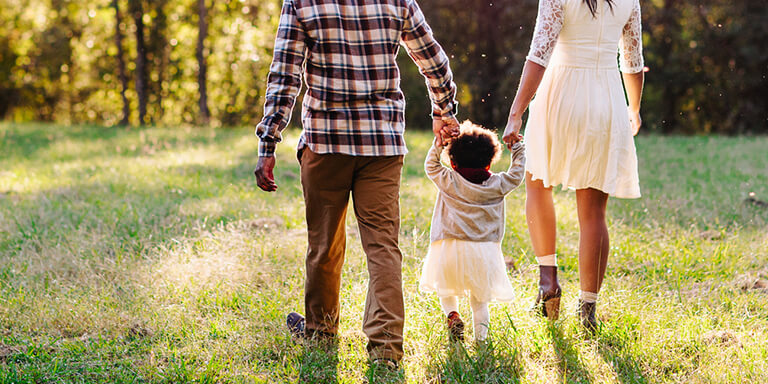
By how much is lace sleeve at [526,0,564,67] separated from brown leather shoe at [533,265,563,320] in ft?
3.62

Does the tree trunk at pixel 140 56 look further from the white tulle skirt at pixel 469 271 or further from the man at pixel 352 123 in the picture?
the white tulle skirt at pixel 469 271

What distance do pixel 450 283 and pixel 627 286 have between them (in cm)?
141

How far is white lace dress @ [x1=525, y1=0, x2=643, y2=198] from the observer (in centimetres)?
342

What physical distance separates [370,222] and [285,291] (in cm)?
113

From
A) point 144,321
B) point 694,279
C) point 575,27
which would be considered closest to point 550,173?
point 575,27

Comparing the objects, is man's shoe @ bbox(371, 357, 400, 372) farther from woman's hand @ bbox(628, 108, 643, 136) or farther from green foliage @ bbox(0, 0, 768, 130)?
green foliage @ bbox(0, 0, 768, 130)

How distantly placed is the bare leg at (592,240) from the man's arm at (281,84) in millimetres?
1576

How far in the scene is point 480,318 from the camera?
334 centimetres

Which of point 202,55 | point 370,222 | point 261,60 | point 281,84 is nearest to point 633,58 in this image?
point 370,222

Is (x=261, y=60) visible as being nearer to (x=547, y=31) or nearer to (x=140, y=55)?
(x=140, y=55)

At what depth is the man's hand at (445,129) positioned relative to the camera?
3295 mm

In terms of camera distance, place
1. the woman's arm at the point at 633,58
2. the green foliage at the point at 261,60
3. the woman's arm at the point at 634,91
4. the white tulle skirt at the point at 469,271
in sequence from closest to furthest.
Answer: the white tulle skirt at the point at 469,271 < the woman's arm at the point at 633,58 < the woman's arm at the point at 634,91 < the green foliage at the point at 261,60

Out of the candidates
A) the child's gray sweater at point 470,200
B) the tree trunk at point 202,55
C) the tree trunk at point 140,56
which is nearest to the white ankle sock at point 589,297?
the child's gray sweater at point 470,200

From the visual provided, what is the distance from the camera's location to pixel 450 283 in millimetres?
3338
